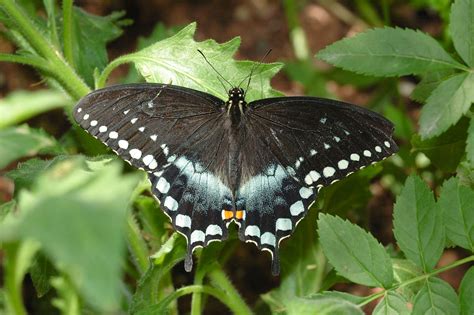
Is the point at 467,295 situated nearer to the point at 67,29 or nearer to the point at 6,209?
the point at 6,209

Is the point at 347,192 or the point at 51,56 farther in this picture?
the point at 347,192

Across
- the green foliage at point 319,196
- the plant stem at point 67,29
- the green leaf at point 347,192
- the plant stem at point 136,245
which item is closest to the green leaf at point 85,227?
the green foliage at point 319,196

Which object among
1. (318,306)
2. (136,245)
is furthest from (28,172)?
(318,306)

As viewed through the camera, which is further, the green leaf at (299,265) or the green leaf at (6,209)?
the green leaf at (299,265)

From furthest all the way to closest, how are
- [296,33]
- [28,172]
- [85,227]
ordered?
[296,33]
[28,172]
[85,227]

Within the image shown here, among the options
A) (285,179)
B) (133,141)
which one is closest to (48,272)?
(133,141)

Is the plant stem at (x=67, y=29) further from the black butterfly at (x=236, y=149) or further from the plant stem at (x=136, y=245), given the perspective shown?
the plant stem at (x=136, y=245)
